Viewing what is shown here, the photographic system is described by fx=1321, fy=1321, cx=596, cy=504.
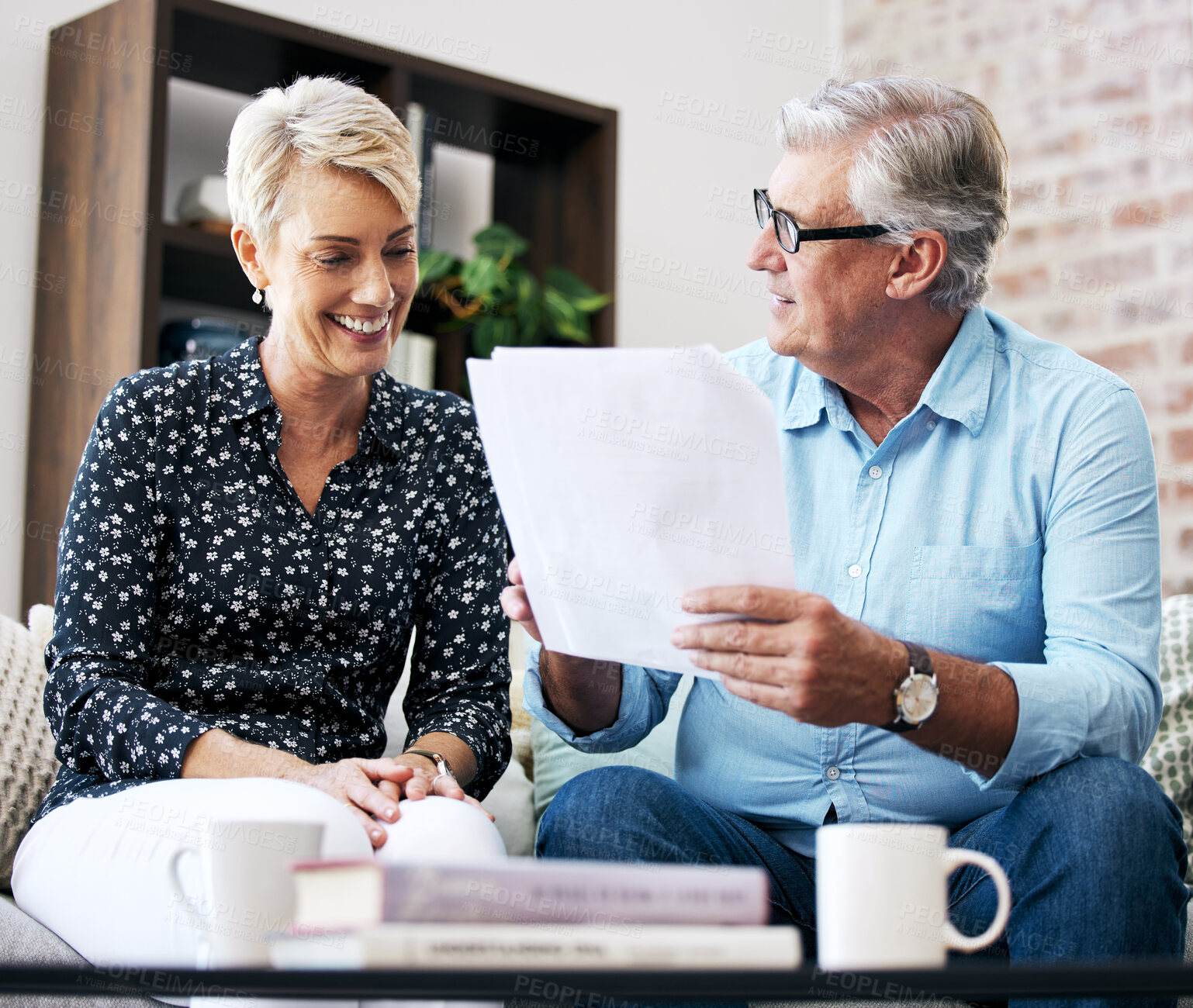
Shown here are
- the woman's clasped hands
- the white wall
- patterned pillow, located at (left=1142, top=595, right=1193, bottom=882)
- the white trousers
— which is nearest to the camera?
the white trousers

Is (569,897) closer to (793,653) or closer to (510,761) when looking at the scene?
(793,653)

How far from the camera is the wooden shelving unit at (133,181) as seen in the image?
2.21 metres

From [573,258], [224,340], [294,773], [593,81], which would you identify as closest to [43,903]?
[294,773]

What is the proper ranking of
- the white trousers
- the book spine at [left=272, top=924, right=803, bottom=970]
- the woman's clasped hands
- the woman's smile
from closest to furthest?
the book spine at [left=272, top=924, right=803, bottom=970], the white trousers, the woman's clasped hands, the woman's smile

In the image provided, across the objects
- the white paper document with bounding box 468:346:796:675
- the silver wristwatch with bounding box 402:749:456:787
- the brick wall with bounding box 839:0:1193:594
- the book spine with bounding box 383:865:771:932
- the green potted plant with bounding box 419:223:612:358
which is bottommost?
the silver wristwatch with bounding box 402:749:456:787

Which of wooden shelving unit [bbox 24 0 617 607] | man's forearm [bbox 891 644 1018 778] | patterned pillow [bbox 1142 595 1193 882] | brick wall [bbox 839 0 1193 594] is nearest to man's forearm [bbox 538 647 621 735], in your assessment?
man's forearm [bbox 891 644 1018 778]

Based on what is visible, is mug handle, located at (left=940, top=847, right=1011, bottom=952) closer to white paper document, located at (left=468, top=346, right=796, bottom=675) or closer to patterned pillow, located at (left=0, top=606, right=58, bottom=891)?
white paper document, located at (left=468, top=346, right=796, bottom=675)

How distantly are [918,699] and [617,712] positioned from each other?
1.22ft

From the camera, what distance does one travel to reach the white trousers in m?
1.03

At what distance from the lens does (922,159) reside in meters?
1.43

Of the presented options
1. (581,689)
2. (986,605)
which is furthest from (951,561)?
(581,689)

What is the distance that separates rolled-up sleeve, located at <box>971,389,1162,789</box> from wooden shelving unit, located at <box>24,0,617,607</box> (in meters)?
1.51

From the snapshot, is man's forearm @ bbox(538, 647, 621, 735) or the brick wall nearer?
man's forearm @ bbox(538, 647, 621, 735)

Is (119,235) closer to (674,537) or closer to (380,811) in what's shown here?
(380,811)
